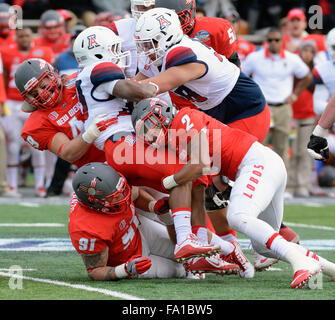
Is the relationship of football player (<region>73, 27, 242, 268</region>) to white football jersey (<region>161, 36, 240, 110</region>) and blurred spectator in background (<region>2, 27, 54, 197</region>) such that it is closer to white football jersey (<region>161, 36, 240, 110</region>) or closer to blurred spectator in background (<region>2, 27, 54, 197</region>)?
white football jersey (<region>161, 36, 240, 110</region>)

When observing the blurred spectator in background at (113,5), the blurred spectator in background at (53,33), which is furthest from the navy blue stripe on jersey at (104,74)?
the blurred spectator in background at (113,5)

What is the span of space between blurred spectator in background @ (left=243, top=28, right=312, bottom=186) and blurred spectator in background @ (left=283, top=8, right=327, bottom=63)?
39.3 inches

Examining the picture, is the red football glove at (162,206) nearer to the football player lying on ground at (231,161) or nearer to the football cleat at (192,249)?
the football player lying on ground at (231,161)

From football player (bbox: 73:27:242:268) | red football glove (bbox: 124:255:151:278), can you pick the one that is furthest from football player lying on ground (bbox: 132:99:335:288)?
red football glove (bbox: 124:255:151:278)

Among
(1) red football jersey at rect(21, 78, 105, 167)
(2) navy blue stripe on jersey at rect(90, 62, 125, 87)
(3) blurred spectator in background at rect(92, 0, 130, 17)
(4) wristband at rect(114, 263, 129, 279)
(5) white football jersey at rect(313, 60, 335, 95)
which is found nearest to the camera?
(4) wristband at rect(114, 263, 129, 279)

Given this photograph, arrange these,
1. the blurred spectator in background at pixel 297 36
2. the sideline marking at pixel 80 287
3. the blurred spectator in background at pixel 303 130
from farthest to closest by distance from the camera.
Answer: the blurred spectator in background at pixel 297 36, the blurred spectator in background at pixel 303 130, the sideline marking at pixel 80 287

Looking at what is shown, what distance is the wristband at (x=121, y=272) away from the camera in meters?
4.76

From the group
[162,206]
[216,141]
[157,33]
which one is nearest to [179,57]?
[157,33]

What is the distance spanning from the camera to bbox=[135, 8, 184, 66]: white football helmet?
5.20 metres

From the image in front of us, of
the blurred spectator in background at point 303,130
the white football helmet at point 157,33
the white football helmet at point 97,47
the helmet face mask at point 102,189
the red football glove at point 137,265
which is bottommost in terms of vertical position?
the blurred spectator in background at point 303,130

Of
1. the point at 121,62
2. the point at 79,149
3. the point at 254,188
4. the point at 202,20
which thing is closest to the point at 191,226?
the point at 254,188

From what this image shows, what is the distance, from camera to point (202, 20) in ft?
20.6

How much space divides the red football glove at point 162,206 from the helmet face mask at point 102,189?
0.71ft
